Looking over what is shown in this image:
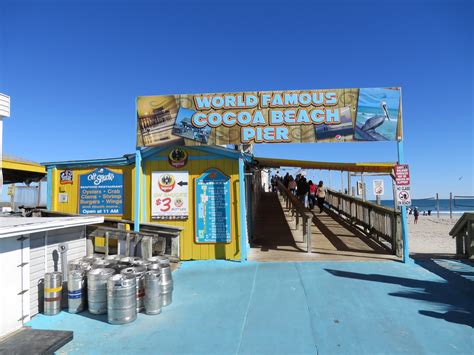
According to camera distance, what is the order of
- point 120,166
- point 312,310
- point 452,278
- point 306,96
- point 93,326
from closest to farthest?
point 93,326, point 312,310, point 452,278, point 306,96, point 120,166

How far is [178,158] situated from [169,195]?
974mm

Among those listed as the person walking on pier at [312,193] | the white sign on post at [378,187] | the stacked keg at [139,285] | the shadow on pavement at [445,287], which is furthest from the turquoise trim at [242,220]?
the person walking on pier at [312,193]

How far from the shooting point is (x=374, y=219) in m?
10.8

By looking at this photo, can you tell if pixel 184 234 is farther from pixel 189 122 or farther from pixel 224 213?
pixel 189 122

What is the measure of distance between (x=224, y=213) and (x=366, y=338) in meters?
4.70

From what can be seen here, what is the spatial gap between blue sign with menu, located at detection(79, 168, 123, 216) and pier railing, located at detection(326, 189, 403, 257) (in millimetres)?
7136

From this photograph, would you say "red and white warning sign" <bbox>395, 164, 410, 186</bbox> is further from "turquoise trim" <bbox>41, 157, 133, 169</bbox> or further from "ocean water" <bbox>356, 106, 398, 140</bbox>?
"turquoise trim" <bbox>41, 157, 133, 169</bbox>

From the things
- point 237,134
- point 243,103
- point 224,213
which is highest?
point 243,103

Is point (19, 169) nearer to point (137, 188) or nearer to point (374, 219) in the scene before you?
point (137, 188)

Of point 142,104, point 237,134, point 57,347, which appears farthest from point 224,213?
point 57,347

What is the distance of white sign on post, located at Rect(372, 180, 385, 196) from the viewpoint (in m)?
11.9

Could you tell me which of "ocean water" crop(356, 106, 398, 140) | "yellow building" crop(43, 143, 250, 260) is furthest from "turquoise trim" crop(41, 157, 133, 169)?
"ocean water" crop(356, 106, 398, 140)

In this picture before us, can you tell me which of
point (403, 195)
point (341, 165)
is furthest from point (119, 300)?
point (341, 165)

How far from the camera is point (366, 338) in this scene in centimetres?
421
